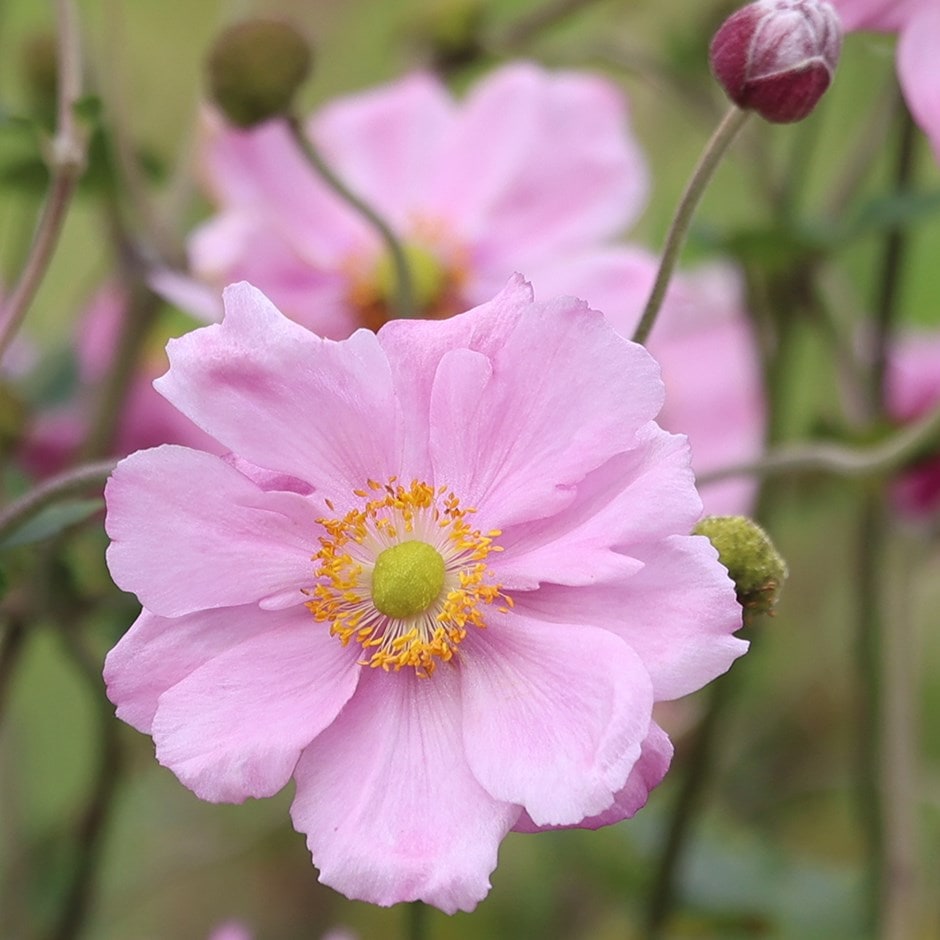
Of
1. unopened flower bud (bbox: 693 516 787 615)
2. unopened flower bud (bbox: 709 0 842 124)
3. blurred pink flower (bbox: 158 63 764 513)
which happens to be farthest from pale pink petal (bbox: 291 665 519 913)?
blurred pink flower (bbox: 158 63 764 513)

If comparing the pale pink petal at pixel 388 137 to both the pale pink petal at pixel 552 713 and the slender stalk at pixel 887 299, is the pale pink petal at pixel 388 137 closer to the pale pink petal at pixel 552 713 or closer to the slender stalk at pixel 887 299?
the slender stalk at pixel 887 299

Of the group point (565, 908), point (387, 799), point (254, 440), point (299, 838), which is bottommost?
point (565, 908)

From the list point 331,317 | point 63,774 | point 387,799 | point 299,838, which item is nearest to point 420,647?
point 387,799

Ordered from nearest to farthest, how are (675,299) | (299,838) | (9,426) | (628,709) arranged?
(628,709) < (9,426) < (675,299) < (299,838)

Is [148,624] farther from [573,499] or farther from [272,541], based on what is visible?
[573,499]

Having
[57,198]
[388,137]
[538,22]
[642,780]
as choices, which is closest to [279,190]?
[388,137]

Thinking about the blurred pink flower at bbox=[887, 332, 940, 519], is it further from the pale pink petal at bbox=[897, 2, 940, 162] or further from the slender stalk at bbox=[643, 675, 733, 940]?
the pale pink petal at bbox=[897, 2, 940, 162]

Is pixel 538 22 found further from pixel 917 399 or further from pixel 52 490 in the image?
pixel 52 490
